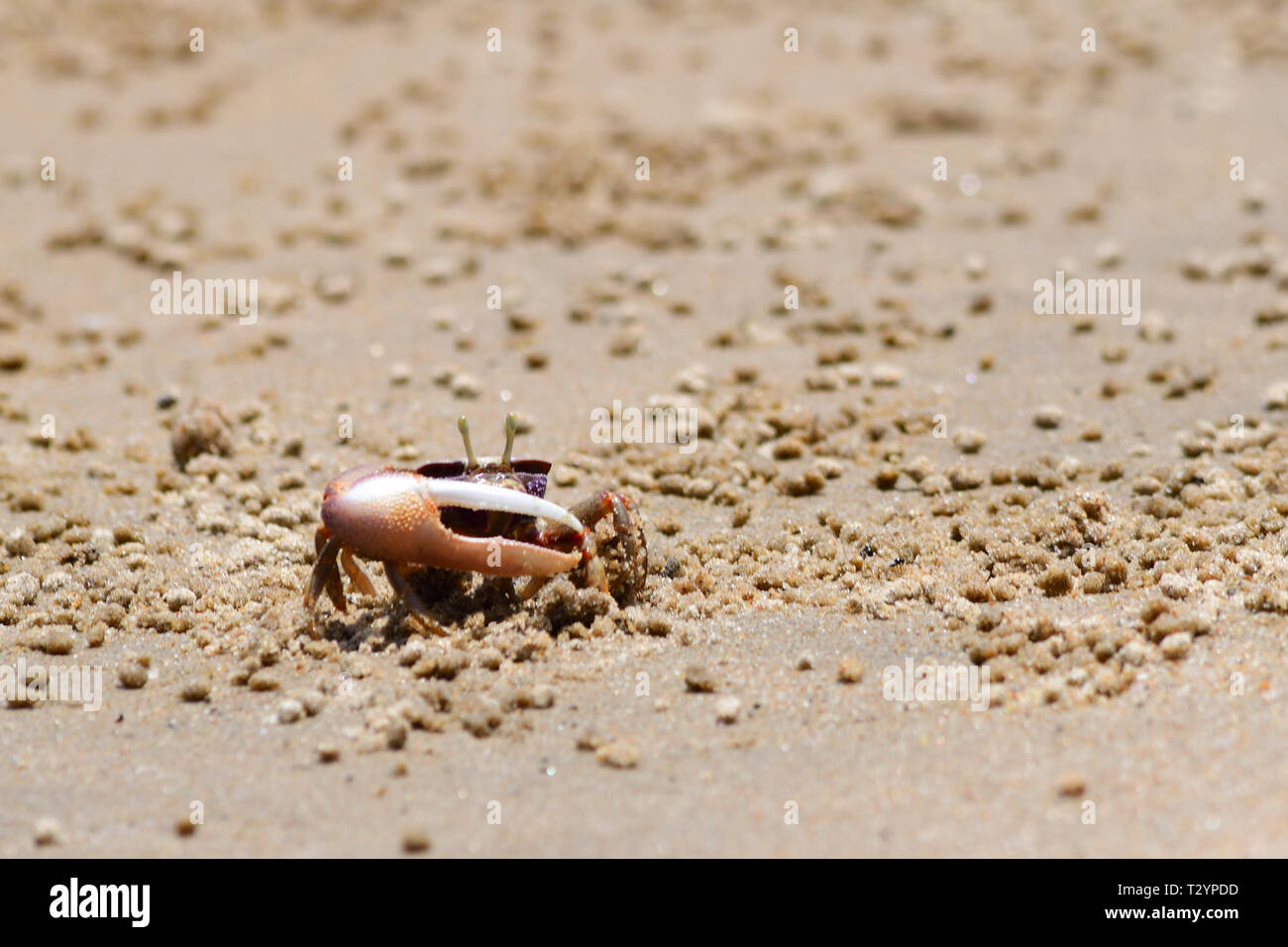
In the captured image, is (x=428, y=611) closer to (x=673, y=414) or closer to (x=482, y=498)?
(x=482, y=498)

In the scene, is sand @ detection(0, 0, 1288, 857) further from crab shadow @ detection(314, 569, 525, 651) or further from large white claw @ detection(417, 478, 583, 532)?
large white claw @ detection(417, 478, 583, 532)

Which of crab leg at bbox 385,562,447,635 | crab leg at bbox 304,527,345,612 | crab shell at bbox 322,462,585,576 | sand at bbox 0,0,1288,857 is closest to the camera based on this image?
sand at bbox 0,0,1288,857

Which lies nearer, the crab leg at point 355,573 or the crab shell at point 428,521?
A: the crab shell at point 428,521

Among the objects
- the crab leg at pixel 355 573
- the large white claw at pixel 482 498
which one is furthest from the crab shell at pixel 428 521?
the crab leg at pixel 355 573

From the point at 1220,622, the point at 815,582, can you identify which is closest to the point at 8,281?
the point at 815,582

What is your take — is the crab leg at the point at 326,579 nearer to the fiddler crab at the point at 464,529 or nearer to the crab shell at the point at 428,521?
the fiddler crab at the point at 464,529

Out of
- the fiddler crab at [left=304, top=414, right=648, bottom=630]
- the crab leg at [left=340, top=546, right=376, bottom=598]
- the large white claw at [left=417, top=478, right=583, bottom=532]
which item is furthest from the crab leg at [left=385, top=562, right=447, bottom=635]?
the large white claw at [left=417, top=478, right=583, bottom=532]

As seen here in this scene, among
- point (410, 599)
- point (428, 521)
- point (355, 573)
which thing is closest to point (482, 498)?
point (428, 521)
